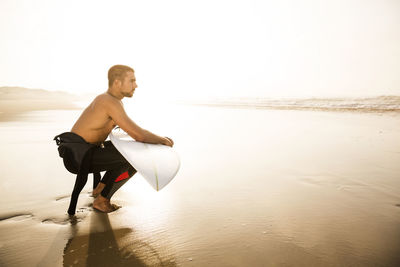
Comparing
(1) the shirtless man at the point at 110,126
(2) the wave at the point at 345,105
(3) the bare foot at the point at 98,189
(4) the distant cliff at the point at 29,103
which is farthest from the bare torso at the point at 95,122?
(2) the wave at the point at 345,105

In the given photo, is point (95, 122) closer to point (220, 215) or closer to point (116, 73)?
point (116, 73)

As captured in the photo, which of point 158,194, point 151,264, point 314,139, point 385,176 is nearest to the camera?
point 151,264

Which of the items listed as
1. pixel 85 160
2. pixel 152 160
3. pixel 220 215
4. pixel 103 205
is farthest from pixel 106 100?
pixel 220 215

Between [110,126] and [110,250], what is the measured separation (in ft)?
3.85

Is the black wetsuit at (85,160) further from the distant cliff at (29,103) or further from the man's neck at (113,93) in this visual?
the distant cliff at (29,103)

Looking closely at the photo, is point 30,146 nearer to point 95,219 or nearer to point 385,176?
point 95,219

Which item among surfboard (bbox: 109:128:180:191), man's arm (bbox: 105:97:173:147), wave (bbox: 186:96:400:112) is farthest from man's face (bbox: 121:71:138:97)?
wave (bbox: 186:96:400:112)

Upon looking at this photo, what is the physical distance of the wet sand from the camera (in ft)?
6.05

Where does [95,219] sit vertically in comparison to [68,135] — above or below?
below

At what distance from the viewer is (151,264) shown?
5.72ft

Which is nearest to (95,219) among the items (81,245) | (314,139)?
(81,245)

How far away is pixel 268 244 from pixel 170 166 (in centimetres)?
111

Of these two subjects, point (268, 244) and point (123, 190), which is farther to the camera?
point (123, 190)

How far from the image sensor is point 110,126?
8.36 ft
